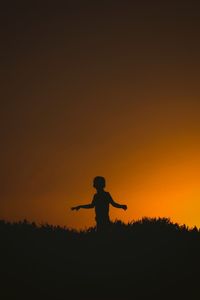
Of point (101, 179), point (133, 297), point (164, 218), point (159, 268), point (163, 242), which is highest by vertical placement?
point (101, 179)

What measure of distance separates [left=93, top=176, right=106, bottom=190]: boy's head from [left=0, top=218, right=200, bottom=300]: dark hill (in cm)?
168

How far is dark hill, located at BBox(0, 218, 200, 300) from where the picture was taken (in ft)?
44.3

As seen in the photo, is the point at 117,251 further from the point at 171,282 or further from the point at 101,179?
the point at 101,179

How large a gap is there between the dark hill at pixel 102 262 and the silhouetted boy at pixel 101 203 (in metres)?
1.06

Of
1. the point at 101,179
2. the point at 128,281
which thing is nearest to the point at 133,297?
the point at 128,281

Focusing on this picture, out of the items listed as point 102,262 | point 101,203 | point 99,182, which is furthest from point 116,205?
point 102,262

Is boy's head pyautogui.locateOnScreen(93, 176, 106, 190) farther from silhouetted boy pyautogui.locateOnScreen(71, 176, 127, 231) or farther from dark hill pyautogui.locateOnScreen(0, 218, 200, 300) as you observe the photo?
dark hill pyautogui.locateOnScreen(0, 218, 200, 300)

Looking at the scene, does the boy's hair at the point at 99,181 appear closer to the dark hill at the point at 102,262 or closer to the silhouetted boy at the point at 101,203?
the silhouetted boy at the point at 101,203

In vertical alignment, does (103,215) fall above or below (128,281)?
above

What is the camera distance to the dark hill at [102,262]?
1351 centimetres

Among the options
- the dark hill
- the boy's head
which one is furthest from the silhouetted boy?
the dark hill

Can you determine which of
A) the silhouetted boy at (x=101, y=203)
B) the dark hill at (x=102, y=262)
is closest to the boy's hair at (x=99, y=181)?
the silhouetted boy at (x=101, y=203)

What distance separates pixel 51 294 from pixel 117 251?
2916 millimetres

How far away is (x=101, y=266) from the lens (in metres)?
15.0
